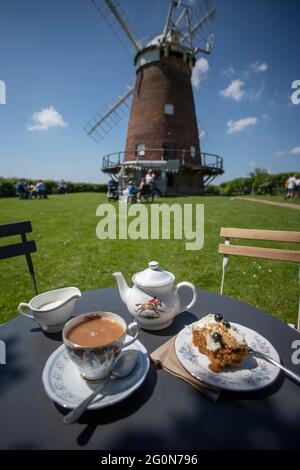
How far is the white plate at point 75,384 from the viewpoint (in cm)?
72

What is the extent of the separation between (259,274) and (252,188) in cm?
2785

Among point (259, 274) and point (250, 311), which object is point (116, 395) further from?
point (259, 274)

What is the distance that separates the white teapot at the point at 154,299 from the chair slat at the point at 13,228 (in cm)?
151

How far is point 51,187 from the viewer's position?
2820 cm

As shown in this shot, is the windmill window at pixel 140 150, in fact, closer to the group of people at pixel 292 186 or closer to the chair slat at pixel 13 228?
the group of people at pixel 292 186

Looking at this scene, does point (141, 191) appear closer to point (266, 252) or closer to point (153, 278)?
point (266, 252)

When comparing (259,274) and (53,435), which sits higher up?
(53,435)

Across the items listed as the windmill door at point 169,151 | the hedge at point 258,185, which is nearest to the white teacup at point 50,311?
the windmill door at point 169,151

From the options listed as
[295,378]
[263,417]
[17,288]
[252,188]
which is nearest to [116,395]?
[263,417]

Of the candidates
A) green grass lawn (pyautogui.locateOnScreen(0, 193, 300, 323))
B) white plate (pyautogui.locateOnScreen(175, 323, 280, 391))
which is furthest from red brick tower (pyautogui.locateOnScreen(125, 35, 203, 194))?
white plate (pyautogui.locateOnScreen(175, 323, 280, 391))

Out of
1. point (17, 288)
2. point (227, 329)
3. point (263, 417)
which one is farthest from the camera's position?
point (17, 288)

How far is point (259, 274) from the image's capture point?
429 centimetres

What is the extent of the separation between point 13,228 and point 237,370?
2.10 m

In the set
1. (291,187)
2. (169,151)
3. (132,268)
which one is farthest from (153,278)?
(291,187)
